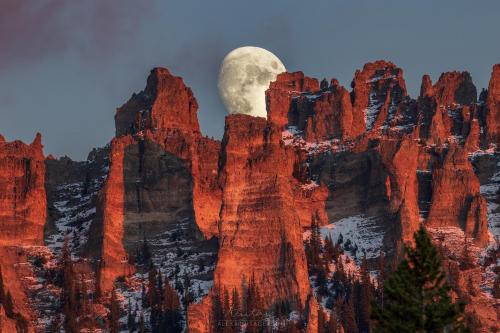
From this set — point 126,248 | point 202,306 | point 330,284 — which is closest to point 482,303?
point 330,284

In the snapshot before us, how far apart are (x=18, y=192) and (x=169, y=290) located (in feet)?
112

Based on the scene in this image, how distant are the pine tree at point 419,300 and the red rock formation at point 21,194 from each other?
396ft

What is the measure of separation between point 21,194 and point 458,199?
2175 inches

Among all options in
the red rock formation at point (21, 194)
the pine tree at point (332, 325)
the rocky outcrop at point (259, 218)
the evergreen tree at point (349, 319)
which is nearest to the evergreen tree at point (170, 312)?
the rocky outcrop at point (259, 218)

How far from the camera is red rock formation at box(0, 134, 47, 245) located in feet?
627

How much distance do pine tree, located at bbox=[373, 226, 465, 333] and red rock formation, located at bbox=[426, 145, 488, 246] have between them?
113340mm

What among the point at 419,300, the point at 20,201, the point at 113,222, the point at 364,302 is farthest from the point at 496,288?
the point at 419,300

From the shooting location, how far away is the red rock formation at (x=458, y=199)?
188 metres

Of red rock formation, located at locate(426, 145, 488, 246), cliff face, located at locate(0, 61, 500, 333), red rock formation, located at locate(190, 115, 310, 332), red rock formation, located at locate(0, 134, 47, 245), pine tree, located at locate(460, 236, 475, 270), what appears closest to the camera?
red rock formation, located at locate(190, 115, 310, 332)

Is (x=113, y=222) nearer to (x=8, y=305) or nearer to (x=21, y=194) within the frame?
(x=21, y=194)

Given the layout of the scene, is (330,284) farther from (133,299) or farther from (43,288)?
(43,288)

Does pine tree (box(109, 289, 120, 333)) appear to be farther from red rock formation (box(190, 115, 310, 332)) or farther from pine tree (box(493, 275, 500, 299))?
pine tree (box(493, 275, 500, 299))

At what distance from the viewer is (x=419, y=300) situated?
2891 inches

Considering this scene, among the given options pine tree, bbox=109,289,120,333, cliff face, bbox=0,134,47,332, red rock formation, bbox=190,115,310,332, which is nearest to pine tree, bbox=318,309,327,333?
red rock formation, bbox=190,115,310,332
